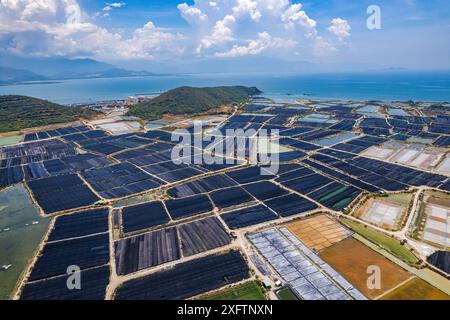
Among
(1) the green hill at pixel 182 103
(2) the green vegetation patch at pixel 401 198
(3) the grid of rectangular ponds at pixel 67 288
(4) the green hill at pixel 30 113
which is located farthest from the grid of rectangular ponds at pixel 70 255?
(1) the green hill at pixel 182 103

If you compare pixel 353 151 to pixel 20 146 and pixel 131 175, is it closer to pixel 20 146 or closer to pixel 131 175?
pixel 131 175

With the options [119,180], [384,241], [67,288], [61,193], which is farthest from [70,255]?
[384,241]

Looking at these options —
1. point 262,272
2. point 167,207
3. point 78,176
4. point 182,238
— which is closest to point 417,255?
point 262,272

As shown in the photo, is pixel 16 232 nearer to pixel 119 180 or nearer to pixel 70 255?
pixel 70 255

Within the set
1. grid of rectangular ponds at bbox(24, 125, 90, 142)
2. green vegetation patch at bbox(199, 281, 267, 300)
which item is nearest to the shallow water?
green vegetation patch at bbox(199, 281, 267, 300)

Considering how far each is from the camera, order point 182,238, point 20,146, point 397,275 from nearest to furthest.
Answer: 1. point 397,275
2. point 182,238
3. point 20,146

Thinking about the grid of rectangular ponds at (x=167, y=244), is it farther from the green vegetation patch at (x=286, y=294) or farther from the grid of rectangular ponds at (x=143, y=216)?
the green vegetation patch at (x=286, y=294)
